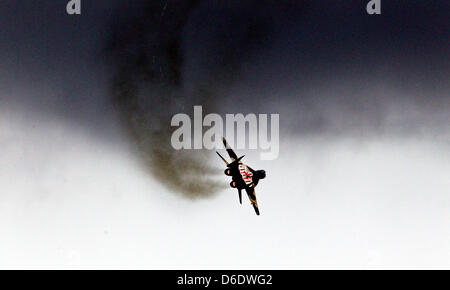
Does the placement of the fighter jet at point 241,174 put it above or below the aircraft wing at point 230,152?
below

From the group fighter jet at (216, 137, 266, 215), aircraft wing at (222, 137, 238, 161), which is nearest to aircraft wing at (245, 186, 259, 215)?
fighter jet at (216, 137, 266, 215)

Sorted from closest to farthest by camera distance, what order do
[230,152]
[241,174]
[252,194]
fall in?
[241,174] < [230,152] < [252,194]

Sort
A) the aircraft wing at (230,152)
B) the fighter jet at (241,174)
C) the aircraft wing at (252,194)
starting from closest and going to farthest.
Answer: the fighter jet at (241,174)
the aircraft wing at (252,194)
the aircraft wing at (230,152)

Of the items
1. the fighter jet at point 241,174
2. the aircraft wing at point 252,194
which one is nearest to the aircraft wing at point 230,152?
the fighter jet at point 241,174

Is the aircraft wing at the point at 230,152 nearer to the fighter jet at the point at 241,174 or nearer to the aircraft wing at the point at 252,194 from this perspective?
the fighter jet at the point at 241,174

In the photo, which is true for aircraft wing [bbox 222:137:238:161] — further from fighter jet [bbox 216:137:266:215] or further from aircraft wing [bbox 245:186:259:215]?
aircraft wing [bbox 245:186:259:215]

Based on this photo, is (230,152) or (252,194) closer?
(230,152)

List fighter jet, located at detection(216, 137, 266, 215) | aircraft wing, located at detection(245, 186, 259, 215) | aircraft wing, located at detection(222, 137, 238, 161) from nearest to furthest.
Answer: fighter jet, located at detection(216, 137, 266, 215)
aircraft wing, located at detection(245, 186, 259, 215)
aircraft wing, located at detection(222, 137, 238, 161)

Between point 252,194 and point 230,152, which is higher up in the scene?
point 230,152

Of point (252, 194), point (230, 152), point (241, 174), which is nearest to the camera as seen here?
point (241, 174)
